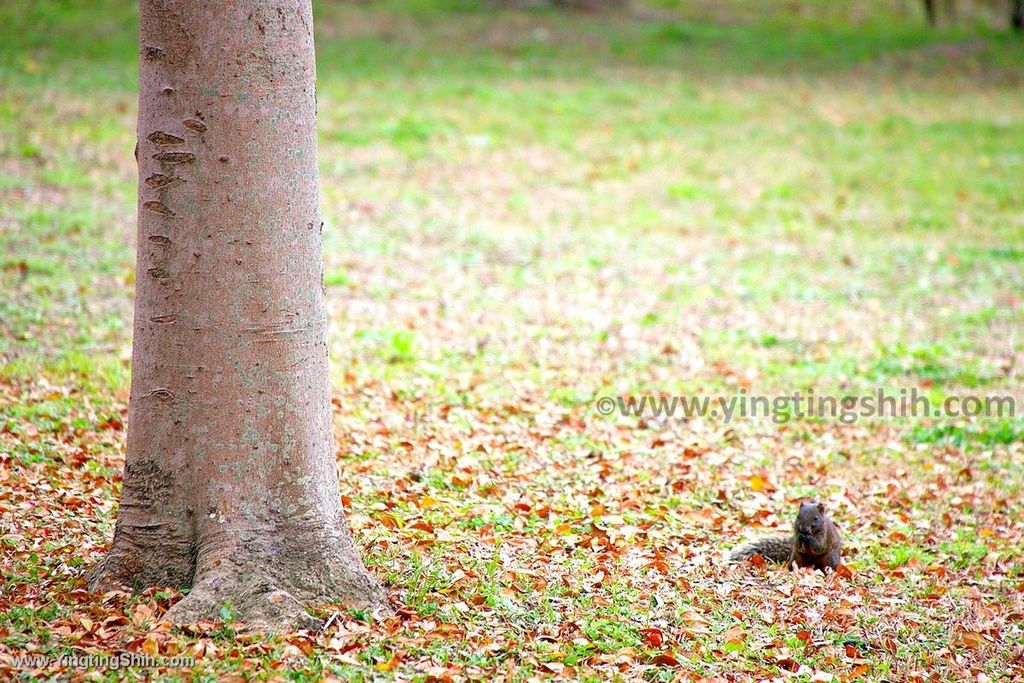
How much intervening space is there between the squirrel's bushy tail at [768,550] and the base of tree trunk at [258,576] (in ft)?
7.54

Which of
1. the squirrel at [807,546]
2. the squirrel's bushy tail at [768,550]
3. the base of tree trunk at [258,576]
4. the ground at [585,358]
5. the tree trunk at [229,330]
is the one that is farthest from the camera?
the squirrel's bushy tail at [768,550]

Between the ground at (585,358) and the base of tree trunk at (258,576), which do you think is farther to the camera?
the ground at (585,358)

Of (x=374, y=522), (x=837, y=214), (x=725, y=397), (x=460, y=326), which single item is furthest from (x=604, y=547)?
(x=837, y=214)

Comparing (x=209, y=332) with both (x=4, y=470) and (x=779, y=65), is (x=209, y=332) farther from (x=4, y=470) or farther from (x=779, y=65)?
(x=779, y=65)

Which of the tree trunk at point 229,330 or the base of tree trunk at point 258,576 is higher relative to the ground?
the tree trunk at point 229,330

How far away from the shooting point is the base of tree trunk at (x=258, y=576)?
14.6 ft

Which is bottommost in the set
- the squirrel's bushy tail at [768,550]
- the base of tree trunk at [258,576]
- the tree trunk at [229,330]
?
the squirrel's bushy tail at [768,550]

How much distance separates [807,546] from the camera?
590cm

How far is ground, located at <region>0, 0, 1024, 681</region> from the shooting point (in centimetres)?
493

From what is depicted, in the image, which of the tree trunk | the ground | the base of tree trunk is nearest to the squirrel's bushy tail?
the ground

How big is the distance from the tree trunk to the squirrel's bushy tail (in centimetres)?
245

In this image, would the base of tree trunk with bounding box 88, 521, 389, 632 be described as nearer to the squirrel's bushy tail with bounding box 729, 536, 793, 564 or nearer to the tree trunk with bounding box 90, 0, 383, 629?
the tree trunk with bounding box 90, 0, 383, 629

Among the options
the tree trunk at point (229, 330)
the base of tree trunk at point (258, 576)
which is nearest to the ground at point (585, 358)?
the base of tree trunk at point (258, 576)

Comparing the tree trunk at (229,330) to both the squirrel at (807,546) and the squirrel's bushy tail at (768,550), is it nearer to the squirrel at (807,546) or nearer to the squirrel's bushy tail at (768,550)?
the squirrel's bushy tail at (768,550)
